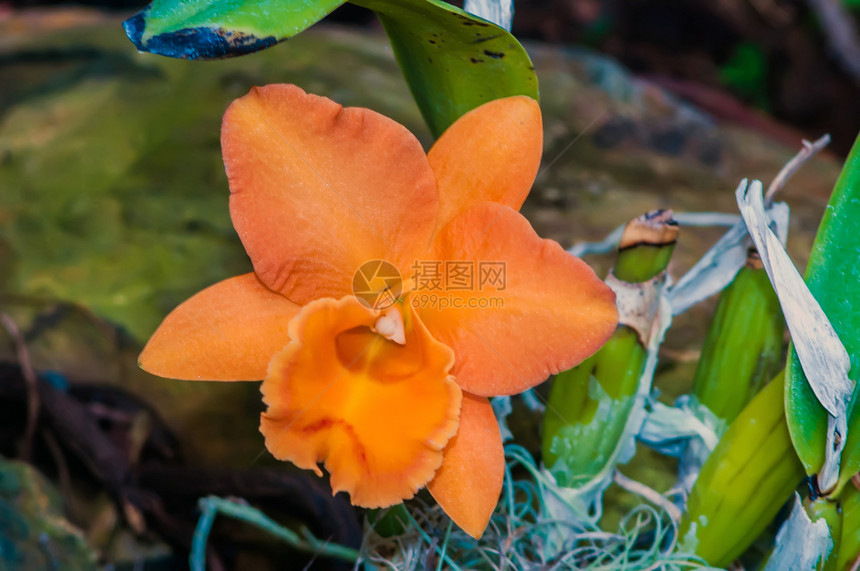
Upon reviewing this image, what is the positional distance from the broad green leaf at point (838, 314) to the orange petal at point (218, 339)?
0.36m

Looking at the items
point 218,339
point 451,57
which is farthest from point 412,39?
point 218,339

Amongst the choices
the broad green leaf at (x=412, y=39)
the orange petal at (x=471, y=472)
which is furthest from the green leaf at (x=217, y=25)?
the orange petal at (x=471, y=472)

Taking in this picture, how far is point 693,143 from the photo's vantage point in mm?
1341

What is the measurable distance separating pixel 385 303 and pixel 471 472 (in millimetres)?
132

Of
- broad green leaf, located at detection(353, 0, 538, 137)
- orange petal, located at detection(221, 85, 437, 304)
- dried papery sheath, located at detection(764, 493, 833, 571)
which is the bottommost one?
dried papery sheath, located at detection(764, 493, 833, 571)

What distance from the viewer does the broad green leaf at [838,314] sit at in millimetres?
453

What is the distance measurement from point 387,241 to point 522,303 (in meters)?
0.11

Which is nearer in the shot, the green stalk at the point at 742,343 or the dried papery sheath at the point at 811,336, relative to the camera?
the dried papery sheath at the point at 811,336

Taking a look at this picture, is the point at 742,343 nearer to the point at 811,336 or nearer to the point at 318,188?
the point at 811,336

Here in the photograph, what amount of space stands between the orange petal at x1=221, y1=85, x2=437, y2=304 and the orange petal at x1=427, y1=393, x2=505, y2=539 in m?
0.13

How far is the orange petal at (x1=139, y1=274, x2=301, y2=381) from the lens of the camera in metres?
0.46

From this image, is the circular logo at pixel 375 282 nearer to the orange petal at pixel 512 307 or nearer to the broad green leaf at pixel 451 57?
the orange petal at pixel 512 307

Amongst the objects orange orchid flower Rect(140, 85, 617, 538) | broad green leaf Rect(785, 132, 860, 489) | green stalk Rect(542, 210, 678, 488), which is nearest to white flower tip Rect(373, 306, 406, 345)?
orange orchid flower Rect(140, 85, 617, 538)

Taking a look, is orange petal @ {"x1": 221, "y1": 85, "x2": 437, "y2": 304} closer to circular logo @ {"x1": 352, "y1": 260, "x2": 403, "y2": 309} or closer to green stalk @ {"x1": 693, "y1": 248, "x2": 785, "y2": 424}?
circular logo @ {"x1": 352, "y1": 260, "x2": 403, "y2": 309}
